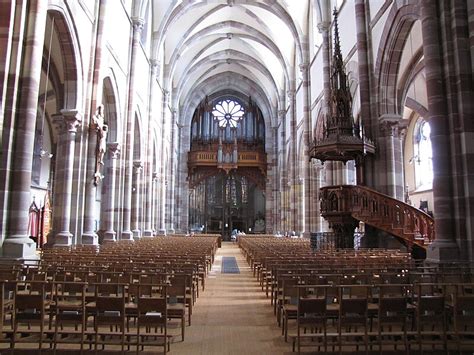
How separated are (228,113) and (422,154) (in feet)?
76.2

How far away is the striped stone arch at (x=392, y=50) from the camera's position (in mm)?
14031

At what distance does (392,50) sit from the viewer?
49.3 feet

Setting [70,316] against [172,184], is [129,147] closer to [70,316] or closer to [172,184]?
[70,316]

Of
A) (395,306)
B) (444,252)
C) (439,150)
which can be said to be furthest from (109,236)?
(395,306)

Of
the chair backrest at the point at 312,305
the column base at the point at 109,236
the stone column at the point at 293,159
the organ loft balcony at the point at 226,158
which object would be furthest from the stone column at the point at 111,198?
the organ loft balcony at the point at 226,158

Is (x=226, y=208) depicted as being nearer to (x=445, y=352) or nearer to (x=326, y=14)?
(x=326, y=14)

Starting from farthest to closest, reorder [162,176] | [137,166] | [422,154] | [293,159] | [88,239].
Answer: [162,176] → [293,159] → [422,154] → [137,166] → [88,239]

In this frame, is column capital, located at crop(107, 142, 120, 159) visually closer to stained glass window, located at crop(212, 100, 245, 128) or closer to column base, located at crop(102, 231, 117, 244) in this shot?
column base, located at crop(102, 231, 117, 244)

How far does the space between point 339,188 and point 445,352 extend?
9.83 m

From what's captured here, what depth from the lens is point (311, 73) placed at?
2711 cm

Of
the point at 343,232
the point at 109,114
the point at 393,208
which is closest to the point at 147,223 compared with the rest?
the point at 109,114

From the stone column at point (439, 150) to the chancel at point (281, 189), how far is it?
0.04m

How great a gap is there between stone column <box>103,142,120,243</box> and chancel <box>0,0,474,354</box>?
0.21ft

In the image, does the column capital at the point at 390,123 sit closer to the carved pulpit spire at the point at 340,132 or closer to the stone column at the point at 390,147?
the stone column at the point at 390,147
